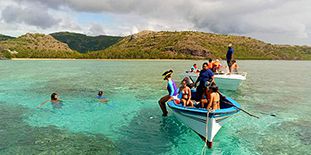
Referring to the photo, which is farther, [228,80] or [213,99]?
[228,80]

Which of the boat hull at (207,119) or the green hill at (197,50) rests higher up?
the green hill at (197,50)

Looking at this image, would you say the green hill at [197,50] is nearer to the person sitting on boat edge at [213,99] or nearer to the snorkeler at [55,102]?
the snorkeler at [55,102]

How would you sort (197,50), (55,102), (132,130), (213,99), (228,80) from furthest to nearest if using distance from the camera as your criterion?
(197,50)
(228,80)
(55,102)
(132,130)
(213,99)

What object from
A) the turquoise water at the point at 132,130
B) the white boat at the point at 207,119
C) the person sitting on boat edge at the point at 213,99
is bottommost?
the turquoise water at the point at 132,130

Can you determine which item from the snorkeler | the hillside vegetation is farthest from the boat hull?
the hillside vegetation

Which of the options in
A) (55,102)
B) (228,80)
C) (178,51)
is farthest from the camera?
(178,51)

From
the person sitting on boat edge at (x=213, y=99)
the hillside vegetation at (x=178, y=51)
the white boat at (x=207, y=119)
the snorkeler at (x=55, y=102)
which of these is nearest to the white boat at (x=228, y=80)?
the white boat at (x=207, y=119)

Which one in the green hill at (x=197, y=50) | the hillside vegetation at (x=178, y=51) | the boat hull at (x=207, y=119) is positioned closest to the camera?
the boat hull at (x=207, y=119)

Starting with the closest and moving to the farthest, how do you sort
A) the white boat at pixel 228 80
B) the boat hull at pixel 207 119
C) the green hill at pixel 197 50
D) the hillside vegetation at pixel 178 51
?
the boat hull at pixel 207 119
the white boat at pixel 228 80
the hillside vegetation at pixel 178 51
the green hill at pixel 197 50

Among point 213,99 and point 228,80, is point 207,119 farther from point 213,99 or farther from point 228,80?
point 228,80

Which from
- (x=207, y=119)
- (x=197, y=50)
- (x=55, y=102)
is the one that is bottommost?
(x=55, y=102)

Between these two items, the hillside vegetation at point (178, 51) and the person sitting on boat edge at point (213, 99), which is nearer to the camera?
the person sitting on boat edge at point (213, 99)

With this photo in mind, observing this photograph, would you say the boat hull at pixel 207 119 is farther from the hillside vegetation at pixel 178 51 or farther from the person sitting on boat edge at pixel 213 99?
the hillside vegetation at pixel 178 51

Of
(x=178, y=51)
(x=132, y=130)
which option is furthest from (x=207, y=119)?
(x=178, y=51)
